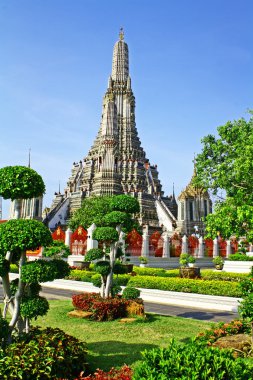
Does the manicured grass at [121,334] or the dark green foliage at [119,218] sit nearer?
the manicured grass at [121,334]

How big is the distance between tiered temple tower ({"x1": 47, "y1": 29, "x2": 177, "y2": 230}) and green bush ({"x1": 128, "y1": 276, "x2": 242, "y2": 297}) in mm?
48100

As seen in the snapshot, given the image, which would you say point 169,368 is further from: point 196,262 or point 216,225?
point 196,262

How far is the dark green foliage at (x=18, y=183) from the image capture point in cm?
735

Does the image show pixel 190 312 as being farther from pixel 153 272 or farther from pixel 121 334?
pixel 153 272

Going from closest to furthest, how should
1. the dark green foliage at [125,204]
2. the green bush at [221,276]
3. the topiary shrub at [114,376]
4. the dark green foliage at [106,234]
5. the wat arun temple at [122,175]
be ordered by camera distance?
the topiary shrub at [114,376], the dark green foliage at [106,234], the dark green foliage at [125,204], the green bush at [221,276], the wat arun temple at [122,175]

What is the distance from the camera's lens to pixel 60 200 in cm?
7712

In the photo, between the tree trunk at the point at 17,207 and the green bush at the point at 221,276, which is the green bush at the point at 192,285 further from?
the tree trunk at the point at 17,207

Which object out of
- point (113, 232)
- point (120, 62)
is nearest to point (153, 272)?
point (113, 232)

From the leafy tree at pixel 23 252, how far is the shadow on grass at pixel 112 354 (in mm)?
1734

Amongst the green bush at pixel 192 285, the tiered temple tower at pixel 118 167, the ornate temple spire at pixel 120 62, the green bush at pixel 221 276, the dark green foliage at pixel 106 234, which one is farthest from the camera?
the ornate temple spire at pixel 120 62

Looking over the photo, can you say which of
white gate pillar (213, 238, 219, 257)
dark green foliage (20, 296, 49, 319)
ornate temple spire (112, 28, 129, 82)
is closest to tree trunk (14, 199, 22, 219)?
dark green foliage (20, 296, 49, 319)

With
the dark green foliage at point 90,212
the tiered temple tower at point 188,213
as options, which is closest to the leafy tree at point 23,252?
the dark green foliage at point 90,212

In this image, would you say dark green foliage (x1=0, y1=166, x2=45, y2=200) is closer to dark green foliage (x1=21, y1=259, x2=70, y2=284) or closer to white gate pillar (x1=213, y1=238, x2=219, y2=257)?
dark green foliage (x1=21, y1=259, x2=70, y2=284)

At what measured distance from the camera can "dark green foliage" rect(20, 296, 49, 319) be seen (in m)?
7.11
